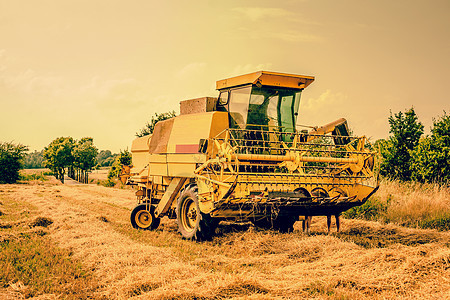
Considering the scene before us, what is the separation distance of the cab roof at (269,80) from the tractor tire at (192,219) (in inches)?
91.8

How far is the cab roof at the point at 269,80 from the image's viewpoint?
26.2 feet

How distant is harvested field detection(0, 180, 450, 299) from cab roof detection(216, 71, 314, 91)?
9.73 feet

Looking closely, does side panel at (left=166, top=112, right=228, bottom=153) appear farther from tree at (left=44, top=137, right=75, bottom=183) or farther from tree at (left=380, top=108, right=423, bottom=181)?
tree at (left=44, top=137, right=75, bottom=183)

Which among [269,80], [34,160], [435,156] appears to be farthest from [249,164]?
[34,160]

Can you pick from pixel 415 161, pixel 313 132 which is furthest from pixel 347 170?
pixel 415 161

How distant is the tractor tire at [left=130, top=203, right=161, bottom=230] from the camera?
31.5 feet

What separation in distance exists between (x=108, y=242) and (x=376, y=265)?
445 cm

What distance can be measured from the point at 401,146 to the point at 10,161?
3628cm

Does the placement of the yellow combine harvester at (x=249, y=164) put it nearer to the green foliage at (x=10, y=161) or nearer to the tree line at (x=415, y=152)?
the tree line at (x=415, y=152)

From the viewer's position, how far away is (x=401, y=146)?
46.9ft

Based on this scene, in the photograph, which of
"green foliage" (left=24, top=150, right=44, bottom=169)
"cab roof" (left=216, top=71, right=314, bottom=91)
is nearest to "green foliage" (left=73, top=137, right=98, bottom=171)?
"cab roof" (left=216, top=71, right=314, bottom=91)

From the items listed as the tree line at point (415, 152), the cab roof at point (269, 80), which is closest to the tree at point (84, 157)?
the tree line at point (415, 152)

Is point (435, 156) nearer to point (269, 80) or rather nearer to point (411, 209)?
point (411, 209)

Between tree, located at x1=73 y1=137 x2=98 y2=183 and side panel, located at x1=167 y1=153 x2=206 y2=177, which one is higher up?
tree, located at x1=73 y1=137 x2=98 y2=183
